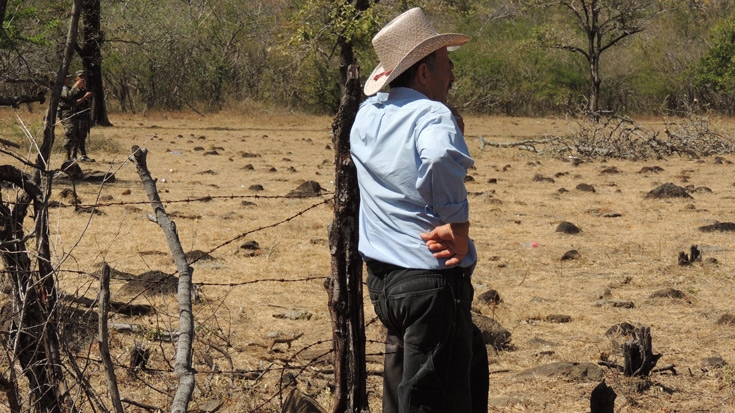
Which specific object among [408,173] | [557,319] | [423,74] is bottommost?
[557,319]

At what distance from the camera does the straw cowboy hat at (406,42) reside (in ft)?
11.0

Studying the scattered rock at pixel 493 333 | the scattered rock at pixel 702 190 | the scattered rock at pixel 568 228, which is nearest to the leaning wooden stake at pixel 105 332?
the scattered rock at pixel 493 333

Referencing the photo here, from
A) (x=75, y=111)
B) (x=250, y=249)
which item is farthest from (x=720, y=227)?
(x=75, y=111)

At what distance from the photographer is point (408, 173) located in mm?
3283

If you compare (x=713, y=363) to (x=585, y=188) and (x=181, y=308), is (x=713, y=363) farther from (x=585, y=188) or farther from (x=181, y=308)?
(x=585, y=188)

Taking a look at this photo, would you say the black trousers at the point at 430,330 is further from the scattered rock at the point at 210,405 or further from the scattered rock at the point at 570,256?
the scattered rock at the point at 570,256

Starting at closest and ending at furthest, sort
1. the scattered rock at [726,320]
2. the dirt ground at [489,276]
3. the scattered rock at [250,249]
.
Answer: the dirt ground at [489,276] → the scattered rock at [726,320] → the scattered rock at [250,249]

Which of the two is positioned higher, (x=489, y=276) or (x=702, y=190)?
(x=489, y=276)

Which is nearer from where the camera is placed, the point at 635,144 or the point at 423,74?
the point at 423,74

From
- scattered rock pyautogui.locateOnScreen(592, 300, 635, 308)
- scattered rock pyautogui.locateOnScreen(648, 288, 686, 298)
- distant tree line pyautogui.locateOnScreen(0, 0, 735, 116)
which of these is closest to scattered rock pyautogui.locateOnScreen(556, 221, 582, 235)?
scattered rock pyautogui.locateOnScreen(648, 288, 686, 298)

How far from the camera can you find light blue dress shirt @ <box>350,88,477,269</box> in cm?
314

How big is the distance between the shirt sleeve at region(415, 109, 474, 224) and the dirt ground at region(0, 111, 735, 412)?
3.85 feet

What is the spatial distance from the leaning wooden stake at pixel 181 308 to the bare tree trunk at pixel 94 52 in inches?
705

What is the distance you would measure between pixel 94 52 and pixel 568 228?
1828 centimetres
